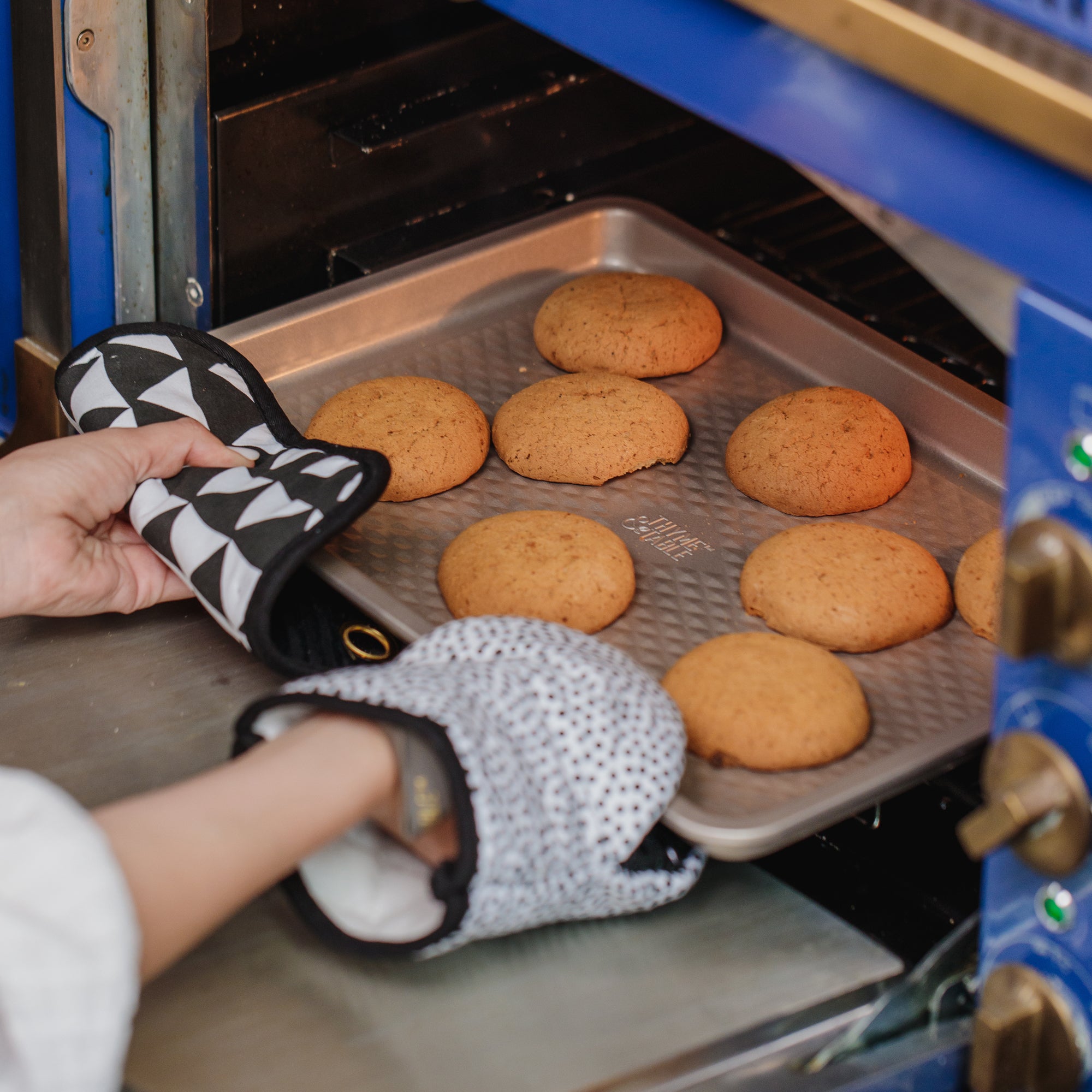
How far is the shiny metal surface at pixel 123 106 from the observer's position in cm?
128

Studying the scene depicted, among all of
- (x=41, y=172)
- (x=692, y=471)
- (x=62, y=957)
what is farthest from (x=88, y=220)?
(x=62, y=957)

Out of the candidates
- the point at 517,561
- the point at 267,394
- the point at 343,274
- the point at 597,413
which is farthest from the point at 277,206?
the point at 517,561

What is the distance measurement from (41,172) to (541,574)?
2.19 ft

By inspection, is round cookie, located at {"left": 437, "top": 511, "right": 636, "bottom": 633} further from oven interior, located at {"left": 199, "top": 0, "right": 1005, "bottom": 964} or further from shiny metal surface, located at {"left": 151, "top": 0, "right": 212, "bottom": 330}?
shiny metal surface, located at {"left": 151, "top": 0, "right": 212, "bottom": 330}

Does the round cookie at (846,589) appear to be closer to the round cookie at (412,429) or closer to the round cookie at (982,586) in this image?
the round cookie at (982,586)

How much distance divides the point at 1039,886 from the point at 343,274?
3.42 feet

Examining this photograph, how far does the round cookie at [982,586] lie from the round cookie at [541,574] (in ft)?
0.91

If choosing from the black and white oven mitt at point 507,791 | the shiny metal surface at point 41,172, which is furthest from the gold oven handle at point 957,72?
the shiny metal surface at point 41,172

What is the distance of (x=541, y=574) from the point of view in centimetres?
117

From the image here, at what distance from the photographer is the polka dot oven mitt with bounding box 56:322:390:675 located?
107 cm


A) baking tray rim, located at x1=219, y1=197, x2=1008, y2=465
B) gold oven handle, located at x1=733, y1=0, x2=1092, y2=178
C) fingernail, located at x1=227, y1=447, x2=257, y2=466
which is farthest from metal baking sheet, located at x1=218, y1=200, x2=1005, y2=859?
gold oven handle, located at x1=733, y1=0, x2=1092, y2=178

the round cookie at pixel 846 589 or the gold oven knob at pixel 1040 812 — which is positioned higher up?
the gold oven knob at pixel 1040 812

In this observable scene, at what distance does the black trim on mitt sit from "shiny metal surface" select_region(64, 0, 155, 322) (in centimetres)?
67

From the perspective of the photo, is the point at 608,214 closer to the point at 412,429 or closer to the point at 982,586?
the point at 412,429
